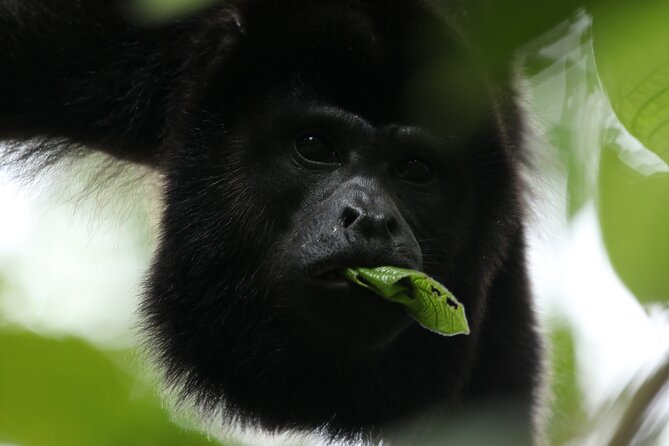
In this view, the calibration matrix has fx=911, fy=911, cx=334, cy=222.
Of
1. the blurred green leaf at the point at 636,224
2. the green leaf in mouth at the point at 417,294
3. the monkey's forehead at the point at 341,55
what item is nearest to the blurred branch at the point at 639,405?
the blurred green leaf at the point at 636,224

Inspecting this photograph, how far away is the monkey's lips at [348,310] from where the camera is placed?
317cm

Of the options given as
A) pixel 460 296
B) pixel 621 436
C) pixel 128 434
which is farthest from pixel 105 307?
pixel 621 436

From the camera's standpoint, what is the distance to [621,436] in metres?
1.35

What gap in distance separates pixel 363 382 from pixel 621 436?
2.33m

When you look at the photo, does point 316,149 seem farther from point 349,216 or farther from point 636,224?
point 636,224

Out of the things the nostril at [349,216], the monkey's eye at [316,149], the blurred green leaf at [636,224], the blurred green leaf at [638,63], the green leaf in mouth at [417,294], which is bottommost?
the green leaf in mouth at [417,294]

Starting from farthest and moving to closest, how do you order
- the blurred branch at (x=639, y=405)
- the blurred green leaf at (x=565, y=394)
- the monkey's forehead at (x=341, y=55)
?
the monkey's forehead at (x=341, y=55) < the blurred green leaf at (x=565, y=394) < the blurred branch at (x=639, y=405)

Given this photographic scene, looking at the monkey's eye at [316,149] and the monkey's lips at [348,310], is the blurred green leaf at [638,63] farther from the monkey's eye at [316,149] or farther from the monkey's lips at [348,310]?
the monkey's eye at [316,149]

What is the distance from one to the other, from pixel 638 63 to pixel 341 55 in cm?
246

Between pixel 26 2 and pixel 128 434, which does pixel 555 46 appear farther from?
pixel 26 2

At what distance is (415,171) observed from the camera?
12.0 ft

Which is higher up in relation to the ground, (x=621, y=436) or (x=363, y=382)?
(x=621, y=436)

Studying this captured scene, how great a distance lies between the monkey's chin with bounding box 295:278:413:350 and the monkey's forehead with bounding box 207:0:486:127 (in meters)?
0.76

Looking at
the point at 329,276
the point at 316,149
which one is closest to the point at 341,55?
the point at 316,149
